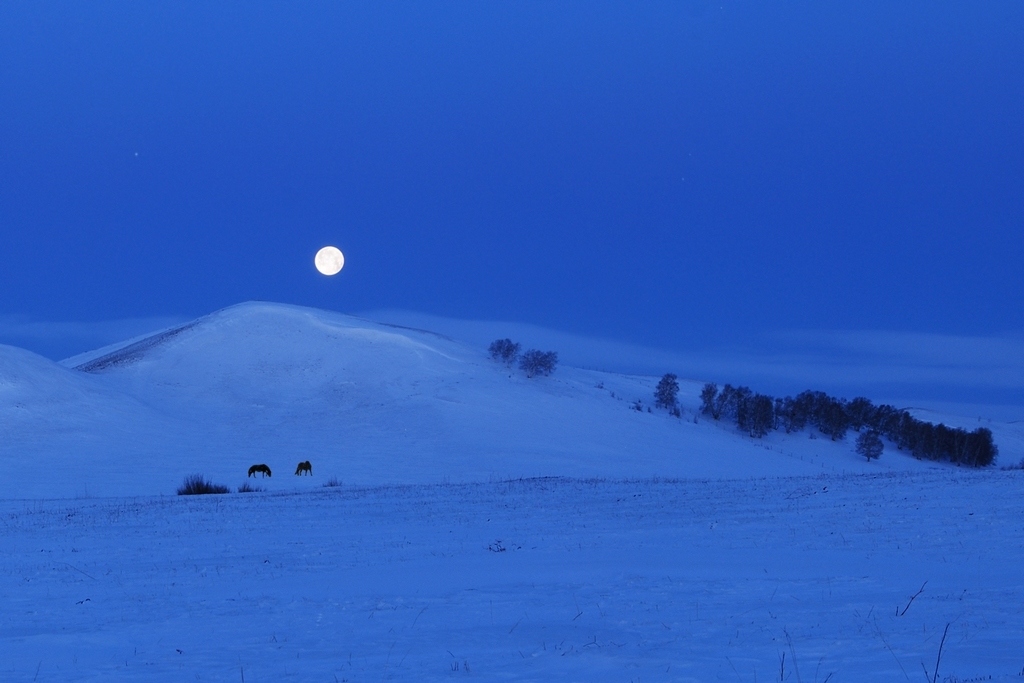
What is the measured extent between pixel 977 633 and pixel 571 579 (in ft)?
18.2

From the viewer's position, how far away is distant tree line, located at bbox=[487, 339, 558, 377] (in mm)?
81688

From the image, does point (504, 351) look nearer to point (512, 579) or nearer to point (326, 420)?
point (326, 420)

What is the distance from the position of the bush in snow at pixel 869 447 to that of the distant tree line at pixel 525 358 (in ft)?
89.2

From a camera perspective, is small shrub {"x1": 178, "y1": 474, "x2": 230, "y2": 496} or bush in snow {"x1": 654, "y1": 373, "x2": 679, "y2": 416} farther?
bush in snow {"x1": 654, "y1": 373, "x2": 679, "y2": 416}

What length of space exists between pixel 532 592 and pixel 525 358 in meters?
70.6

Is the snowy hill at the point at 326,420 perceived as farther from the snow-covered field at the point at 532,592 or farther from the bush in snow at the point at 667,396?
the snow-covered field at the point at 532,592

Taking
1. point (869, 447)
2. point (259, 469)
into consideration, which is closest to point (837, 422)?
point (869, 447)

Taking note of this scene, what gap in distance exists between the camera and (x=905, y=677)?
7348 millimetres

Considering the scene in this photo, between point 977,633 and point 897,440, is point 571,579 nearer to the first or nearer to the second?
point 977,633

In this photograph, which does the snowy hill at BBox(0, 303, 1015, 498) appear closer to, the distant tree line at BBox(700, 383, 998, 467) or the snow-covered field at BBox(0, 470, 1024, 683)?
the distant tree line at BBox(700, 383, 998, 467)

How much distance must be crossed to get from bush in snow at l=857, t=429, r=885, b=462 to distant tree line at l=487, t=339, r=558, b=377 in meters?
27.2

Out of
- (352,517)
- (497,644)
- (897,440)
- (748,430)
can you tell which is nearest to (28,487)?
(352,517)

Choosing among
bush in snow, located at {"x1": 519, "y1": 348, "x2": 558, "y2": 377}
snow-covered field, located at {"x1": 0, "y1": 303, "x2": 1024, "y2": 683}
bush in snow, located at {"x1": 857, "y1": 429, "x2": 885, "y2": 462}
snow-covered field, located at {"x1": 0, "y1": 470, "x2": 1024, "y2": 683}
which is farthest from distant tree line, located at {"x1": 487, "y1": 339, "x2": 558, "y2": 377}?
snow-covered field, located at {"x1": 0, "y1": 470, "x2": 1024, "y2": 683}

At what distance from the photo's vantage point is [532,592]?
479 inches
